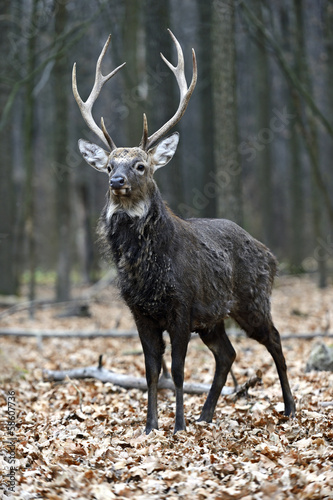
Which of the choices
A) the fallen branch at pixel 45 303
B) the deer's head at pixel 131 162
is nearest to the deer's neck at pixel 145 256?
the deer's head at pixel 131 162

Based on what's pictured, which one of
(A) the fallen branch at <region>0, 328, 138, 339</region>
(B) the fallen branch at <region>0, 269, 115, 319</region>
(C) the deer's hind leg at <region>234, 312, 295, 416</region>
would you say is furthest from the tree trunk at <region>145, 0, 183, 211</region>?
(C) the deer's hind leg at <region>234, 312, 295, 416</region>

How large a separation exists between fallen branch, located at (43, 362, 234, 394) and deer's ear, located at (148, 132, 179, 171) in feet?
8.91

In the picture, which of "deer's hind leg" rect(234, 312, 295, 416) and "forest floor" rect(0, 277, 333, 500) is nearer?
"forest floor" rect(0, 277, 333, 500)

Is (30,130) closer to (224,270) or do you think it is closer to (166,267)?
(224,270)

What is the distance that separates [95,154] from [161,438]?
2919mm

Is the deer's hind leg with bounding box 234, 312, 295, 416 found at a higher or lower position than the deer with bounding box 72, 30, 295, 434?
lower

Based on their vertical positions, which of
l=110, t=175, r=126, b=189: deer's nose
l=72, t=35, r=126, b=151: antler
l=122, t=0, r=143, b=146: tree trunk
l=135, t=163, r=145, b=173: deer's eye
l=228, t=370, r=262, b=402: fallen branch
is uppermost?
l=122, t=0, r=143, b=146: tree trunk

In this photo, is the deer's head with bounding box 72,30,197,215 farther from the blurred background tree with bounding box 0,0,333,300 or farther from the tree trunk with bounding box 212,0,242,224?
the blurred background tree with bounding box 0,0,333,300

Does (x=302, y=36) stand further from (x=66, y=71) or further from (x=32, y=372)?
(x=32, y=372)

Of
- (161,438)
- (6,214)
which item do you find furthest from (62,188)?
(161,438)

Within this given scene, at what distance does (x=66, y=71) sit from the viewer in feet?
51.3

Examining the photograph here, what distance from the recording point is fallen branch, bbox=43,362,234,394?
700 cm

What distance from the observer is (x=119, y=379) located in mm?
7191

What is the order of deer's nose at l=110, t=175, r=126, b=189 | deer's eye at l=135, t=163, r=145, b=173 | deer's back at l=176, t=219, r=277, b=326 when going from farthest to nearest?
deer's back at l=176, t=219, r=277, b=326, deer's eye at l=135, t=163, r=145, b=173, deer's nose at l=110, t=175, r=126, b=189
